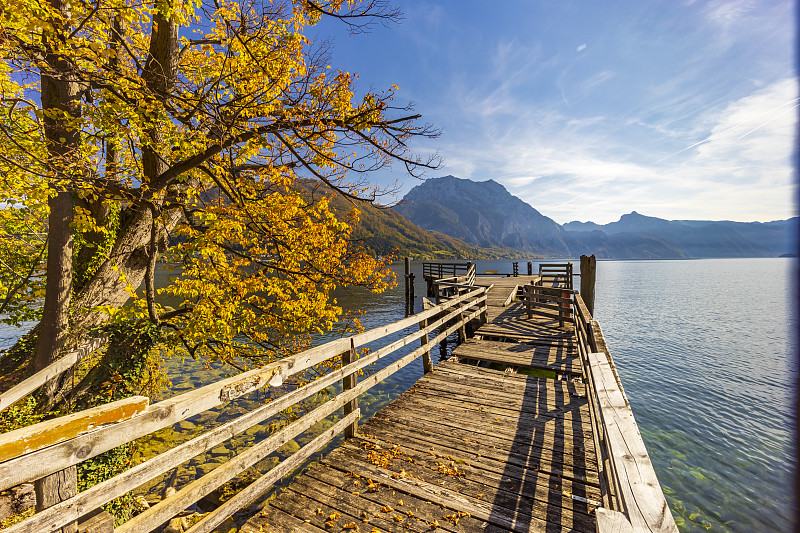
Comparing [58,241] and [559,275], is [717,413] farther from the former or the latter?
[58,241]

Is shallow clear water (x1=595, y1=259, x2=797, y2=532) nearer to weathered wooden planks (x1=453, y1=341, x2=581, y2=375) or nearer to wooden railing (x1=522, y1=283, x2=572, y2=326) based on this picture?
weathered wooden planks (x1=453, y1=341, x2=581, y2=375)

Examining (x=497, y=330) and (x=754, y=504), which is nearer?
(x=754, y=504)

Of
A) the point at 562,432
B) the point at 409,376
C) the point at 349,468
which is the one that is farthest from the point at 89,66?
the point at 409,376

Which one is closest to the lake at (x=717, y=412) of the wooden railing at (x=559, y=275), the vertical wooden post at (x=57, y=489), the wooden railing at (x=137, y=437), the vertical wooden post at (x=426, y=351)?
the wooden railing at (x=137, y=437)

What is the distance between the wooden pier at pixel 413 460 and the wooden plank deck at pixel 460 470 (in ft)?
0.06

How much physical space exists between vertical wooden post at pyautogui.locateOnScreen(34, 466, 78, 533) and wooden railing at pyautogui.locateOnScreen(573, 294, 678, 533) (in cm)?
419

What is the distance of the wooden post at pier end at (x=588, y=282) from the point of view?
14.4 metres

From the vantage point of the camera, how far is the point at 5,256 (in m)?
8.27

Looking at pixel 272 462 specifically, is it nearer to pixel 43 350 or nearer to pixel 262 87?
pixel 43 350

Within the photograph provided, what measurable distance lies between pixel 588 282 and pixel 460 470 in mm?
11656

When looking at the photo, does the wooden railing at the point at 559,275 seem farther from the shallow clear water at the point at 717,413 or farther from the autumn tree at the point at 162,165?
the autumn tree at the point at 162,165

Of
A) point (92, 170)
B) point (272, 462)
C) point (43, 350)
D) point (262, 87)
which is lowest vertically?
point (272, 462)

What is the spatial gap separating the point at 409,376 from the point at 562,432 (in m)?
12.2

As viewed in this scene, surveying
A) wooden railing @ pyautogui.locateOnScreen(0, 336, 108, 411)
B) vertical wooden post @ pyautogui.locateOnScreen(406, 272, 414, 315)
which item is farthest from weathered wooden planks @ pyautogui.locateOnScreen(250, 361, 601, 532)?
vertical wooden post @ pyautogui.locateOnScreen(406, 272, 414, 315)
